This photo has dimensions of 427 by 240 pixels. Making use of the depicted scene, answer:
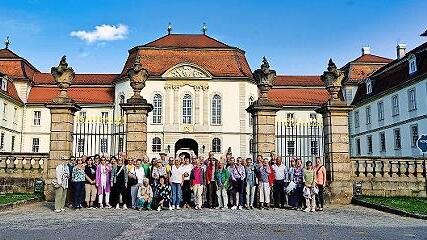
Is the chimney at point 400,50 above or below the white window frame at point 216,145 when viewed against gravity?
above

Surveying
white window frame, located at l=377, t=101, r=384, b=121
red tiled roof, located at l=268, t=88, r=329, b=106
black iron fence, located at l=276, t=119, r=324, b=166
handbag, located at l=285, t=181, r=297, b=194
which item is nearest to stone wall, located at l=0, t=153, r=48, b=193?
black iron fence, located at l=276, t=119, r=324, b=166

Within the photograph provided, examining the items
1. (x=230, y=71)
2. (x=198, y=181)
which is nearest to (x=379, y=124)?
(x=230, y=71)

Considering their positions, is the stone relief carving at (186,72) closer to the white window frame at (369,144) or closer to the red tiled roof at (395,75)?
the red tiled roof at (395,75)

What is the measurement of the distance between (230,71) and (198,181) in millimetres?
28773

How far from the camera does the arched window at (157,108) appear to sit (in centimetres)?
3912

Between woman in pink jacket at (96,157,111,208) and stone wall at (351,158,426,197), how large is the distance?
8.28 metres

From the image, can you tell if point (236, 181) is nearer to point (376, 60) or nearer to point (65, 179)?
point (65, 179)

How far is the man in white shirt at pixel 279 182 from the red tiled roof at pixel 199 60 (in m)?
27.5

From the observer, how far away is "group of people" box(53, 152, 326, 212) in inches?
470

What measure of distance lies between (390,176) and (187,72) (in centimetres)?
2590

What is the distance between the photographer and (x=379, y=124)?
38.3 m

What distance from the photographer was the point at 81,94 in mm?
45000

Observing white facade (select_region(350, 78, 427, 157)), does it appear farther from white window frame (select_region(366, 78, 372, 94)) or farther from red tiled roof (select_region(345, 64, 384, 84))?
red tiled roof (select_region(345, 64, 384, 84))

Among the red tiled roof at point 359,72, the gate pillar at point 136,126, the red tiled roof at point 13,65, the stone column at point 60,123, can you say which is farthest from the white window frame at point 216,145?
the stone column at point 60,123
